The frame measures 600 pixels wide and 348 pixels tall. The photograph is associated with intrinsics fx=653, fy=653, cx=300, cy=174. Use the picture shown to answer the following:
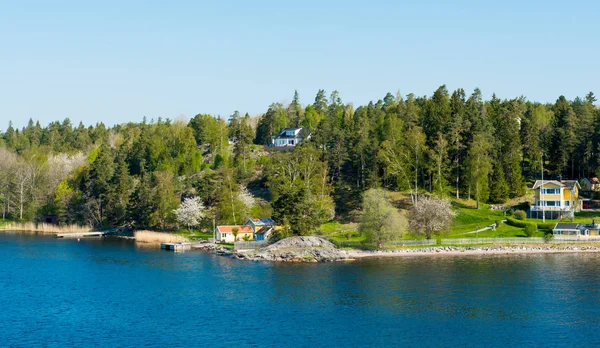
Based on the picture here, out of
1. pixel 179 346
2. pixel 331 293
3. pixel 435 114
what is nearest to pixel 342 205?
pixel 435 114

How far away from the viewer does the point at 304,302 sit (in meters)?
62.4

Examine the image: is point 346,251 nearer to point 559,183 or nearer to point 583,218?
point 559,183

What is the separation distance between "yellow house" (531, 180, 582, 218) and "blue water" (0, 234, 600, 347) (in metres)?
18.4

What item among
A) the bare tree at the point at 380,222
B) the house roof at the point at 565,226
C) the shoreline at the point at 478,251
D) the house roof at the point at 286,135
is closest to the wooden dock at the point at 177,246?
the shoreline at the point at 478,251

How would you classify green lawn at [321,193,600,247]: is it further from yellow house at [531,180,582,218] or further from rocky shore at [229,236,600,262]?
rocky shore at [229,236,600,262]

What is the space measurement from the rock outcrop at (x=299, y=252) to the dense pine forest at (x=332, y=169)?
10.1 ft

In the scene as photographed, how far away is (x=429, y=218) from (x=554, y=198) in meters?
25.3

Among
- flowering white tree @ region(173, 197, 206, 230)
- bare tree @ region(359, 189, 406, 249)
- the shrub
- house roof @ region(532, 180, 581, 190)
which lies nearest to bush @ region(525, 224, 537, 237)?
the shrub

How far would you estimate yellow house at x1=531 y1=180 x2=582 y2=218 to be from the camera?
105375 millimetres

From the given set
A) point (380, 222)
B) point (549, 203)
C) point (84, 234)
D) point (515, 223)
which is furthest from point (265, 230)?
point (549, 203)

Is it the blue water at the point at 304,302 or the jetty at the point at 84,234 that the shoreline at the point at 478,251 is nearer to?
the blue water at the point at 304,302

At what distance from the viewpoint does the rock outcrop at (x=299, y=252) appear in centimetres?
8856

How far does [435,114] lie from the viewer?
126125 mm

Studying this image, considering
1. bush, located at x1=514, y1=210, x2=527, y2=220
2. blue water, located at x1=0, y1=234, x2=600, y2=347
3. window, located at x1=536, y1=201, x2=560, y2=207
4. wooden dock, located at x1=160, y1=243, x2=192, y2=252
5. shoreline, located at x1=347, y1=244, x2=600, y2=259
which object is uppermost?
window, located at x1=536, y1=201, x2=560, y2=207
